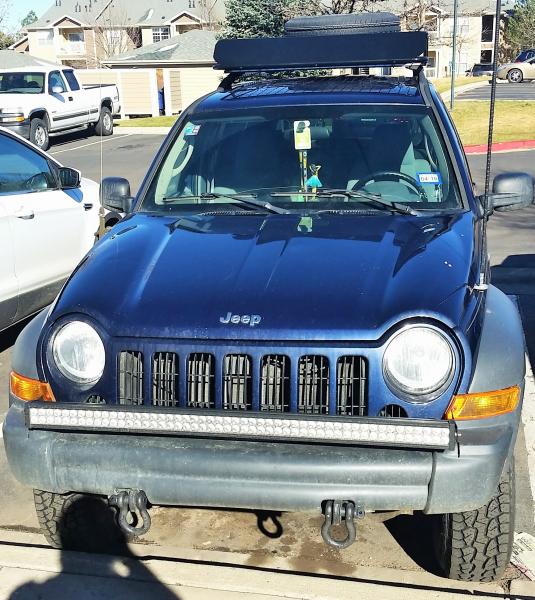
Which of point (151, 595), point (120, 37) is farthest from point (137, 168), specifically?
point (120, 37)

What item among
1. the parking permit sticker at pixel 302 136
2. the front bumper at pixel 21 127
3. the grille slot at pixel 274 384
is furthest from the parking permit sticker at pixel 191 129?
the front bumper at pixel 21 127

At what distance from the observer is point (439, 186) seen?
4.35 meters

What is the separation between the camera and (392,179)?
4418mm

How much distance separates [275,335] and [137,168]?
51.0ft

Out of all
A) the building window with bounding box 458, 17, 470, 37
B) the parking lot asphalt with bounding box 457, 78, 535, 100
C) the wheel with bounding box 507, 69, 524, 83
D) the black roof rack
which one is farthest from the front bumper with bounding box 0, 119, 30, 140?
the building window with bounding box 458, 17, 470, 37

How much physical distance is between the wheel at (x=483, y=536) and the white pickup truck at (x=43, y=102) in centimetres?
1802

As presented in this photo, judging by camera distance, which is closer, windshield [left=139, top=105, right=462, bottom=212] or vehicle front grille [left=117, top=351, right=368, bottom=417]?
vehicle front grille [left=117, top=351, right=368, bottom=417]

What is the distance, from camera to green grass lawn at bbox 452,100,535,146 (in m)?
20.2

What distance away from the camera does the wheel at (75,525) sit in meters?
3.70

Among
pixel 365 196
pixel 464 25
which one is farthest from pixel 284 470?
pixel 464 25

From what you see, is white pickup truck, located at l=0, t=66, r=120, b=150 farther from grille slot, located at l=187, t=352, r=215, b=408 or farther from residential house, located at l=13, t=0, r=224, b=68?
residential house, located at l=13, t=0, r=224, b=68

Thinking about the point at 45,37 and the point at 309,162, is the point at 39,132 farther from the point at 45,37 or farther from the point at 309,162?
the point at 45,37

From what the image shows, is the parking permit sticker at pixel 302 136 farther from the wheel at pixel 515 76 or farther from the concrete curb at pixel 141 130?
the wheel at pixel 515 76

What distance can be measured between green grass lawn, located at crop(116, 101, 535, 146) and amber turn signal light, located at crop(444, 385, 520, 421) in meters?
17.1
